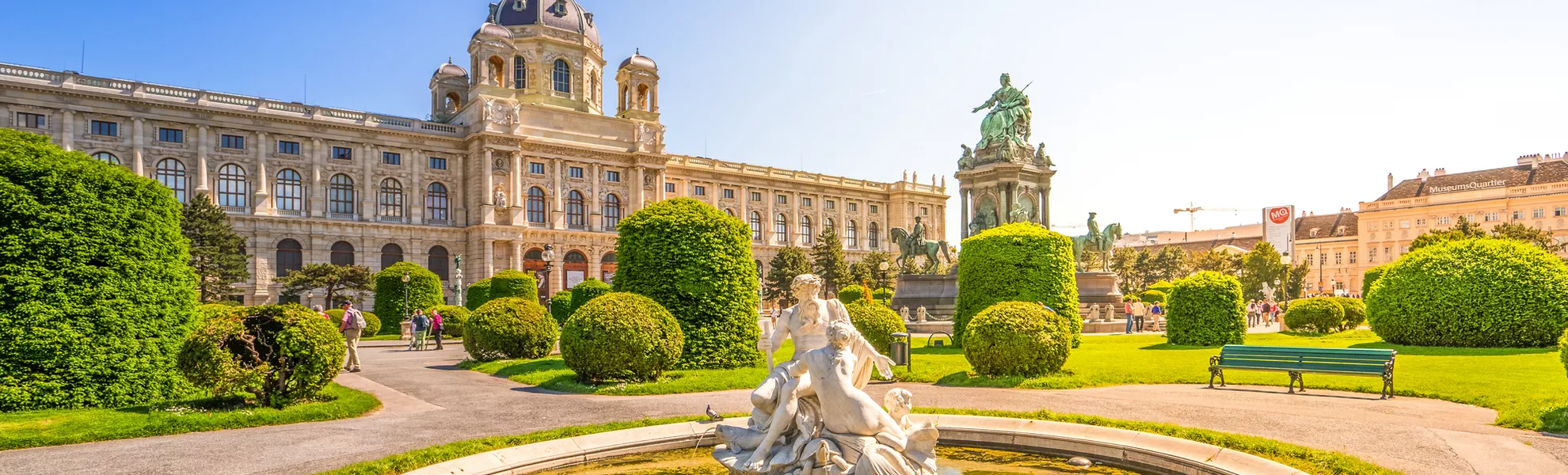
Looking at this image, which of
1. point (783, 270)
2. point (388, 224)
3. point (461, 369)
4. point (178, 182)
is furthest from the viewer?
point (783, 270)

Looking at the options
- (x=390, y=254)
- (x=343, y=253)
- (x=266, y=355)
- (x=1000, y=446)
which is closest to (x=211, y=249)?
(x=343, y=253)

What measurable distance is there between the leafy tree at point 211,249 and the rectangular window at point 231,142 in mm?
9908

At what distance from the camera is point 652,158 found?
72750mm

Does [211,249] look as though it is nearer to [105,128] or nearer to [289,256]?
[289,256]

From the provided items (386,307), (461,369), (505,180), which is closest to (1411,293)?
(461,369)

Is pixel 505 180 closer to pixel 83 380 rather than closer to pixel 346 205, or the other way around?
pixel 346 205

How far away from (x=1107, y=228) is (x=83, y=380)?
109 ft

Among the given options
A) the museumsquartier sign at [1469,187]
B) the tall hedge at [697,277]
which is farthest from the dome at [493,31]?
the museumsquartier sign at [1469,187]

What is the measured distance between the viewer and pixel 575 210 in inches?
2788

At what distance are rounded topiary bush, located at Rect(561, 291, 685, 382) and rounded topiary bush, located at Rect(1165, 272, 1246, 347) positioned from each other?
15.1 meters

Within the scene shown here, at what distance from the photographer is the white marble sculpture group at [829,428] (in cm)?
638

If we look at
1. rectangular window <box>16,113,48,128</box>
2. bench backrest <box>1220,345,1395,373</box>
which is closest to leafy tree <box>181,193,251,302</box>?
rectangular window <box>16,113,48,128</box>

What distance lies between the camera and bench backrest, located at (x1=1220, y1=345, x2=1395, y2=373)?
12977mm

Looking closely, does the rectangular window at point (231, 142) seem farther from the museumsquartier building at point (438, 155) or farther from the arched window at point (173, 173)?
the arched window at point (173, 173)
